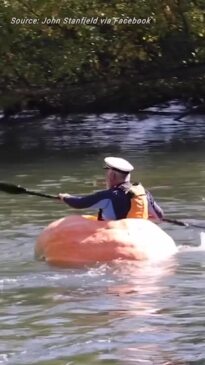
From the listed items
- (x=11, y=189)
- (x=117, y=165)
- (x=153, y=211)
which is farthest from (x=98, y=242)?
(x=11, y=189)

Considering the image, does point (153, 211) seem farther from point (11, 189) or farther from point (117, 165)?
point (11, 189)

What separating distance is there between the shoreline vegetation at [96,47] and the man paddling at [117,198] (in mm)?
11289

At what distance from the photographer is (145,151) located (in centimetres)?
2064

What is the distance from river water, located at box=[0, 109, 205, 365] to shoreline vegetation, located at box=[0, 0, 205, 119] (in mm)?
4818

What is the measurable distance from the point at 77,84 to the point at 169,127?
3679 mm

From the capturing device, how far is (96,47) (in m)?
22.4

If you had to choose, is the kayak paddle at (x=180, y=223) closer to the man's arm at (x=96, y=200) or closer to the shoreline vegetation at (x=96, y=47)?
the man's arm at (x=96, y=200)

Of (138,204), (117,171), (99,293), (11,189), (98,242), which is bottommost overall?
(99,293)

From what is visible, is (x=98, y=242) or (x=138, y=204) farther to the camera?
(x=138, y=204)

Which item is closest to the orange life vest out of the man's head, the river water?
the man's head

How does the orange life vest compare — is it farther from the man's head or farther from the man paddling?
the man's head

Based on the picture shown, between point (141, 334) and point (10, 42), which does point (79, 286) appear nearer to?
point (141, 334)

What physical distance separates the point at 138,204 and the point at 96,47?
1215 centimetres

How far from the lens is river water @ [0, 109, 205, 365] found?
23.6ft
